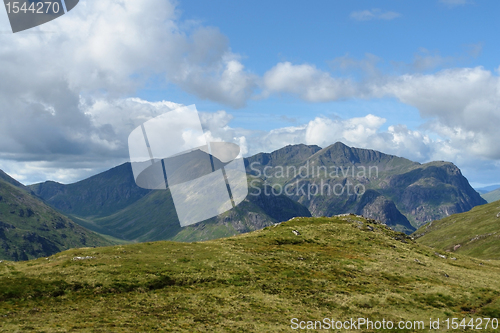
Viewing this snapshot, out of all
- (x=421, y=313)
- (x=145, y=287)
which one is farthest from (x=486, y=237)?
(x=145, y=287)

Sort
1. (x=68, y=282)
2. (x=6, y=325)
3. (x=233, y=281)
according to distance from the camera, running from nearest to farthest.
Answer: (x=6, y=325) < (x=68, y=282) < (x=233, y=281)

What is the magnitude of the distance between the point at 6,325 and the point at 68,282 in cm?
1253

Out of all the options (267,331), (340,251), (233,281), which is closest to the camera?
(267,331)

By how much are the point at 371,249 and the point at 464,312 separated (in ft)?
97.4

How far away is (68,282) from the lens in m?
44.6

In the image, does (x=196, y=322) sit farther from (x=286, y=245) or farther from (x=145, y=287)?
(x=286, y=245)

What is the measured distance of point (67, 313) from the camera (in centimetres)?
3712

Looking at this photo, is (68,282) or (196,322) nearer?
(196,322)

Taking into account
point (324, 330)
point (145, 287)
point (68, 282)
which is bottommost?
point (324, 330)

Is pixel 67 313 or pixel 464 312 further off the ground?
pixel 67 313

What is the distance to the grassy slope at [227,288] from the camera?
37469 mm

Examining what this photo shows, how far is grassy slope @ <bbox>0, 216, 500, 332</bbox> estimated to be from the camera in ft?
123

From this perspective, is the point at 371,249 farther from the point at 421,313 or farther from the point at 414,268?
the point at 421,313

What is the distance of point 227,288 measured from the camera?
49.3 m
